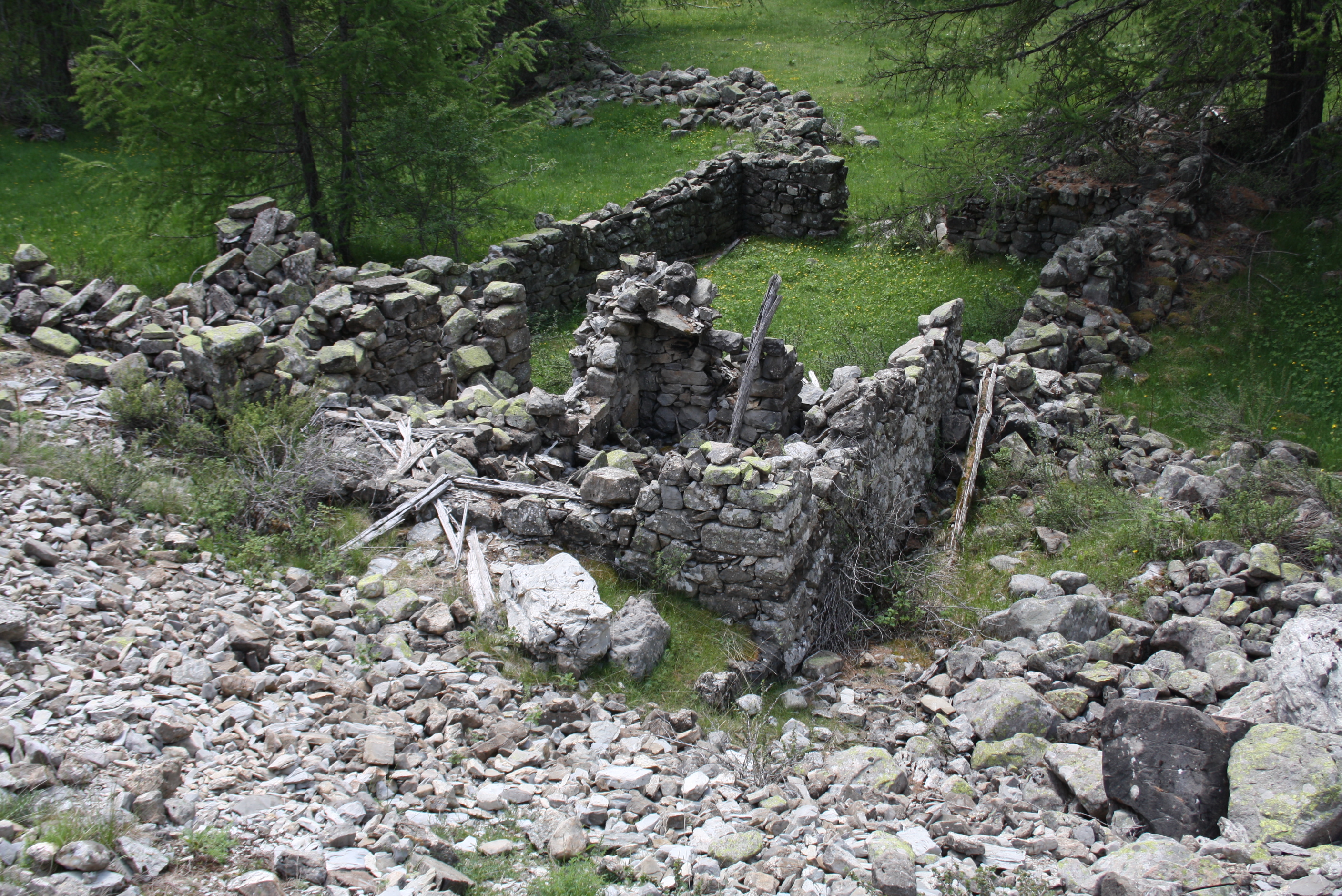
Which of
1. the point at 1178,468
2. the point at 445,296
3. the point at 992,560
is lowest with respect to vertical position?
the point at 992,560

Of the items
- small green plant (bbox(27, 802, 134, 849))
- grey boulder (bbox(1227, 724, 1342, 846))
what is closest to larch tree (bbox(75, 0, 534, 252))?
small green plant (bbox(27, 802, 134, 849))

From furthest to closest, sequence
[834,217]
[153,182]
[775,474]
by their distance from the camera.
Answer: [834,217]
[153,182]
[775,474]

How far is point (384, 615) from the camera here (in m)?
6.39

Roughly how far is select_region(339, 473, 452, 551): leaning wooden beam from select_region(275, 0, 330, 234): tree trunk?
7.75 m

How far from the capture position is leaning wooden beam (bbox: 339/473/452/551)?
7.35 metres

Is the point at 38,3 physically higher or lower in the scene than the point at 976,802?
higher

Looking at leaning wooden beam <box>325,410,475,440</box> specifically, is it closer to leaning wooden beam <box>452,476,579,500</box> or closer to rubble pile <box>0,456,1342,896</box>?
leaning wooden beam <box>452,476,579,500</box>

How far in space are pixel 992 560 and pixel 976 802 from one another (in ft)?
12.9

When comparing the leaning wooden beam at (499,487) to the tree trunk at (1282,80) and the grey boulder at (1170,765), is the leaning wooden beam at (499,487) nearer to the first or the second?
the grey boulder at (1170,765)

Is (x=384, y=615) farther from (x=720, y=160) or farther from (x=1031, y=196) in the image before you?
(x=720, y=160)

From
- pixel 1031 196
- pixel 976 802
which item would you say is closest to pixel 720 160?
pixel 1031 196

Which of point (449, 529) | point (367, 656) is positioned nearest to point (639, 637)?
point (367, 656)

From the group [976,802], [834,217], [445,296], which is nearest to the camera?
[976,802]

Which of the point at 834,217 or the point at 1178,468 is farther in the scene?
the point at 834,217
